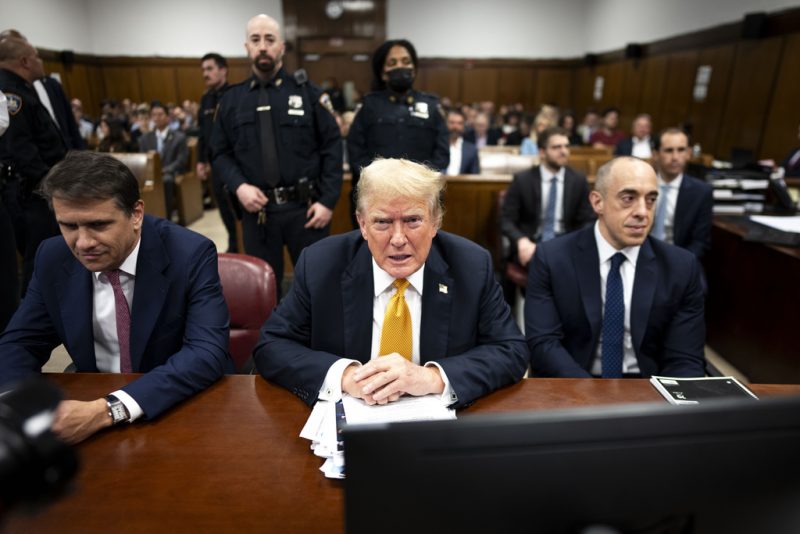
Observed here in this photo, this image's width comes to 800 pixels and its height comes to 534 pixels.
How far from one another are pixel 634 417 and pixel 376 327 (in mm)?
1055

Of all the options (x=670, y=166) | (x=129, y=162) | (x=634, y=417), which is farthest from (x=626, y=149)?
(x=634, y=417)

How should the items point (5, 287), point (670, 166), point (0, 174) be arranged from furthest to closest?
1. point (670, 166)
2. point (0, 174)
3. point (5, 287)

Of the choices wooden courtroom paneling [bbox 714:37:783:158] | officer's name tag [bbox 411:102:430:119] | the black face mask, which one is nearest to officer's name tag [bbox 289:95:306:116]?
the black face mask

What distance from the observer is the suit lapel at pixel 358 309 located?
5.04 feet

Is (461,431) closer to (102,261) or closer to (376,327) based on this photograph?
(376,327)

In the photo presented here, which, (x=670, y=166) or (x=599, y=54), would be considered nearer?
(x=670, y=166)

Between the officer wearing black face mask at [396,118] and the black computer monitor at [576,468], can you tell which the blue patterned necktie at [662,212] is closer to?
the officer wearing black face mask at [396,118]

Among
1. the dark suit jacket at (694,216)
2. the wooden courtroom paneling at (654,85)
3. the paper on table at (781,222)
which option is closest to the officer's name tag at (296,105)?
the dark suit jacket at (694,216)

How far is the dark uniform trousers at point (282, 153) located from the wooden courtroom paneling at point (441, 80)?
10831mm

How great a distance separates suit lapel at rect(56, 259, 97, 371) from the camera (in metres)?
1.53

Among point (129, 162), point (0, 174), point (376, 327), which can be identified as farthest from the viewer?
point (129, 162)

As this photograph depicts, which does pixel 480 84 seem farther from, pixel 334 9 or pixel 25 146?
pixel 25 146

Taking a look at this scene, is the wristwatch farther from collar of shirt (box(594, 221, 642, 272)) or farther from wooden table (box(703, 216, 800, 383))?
wooden table (box(703, 216, 800, 383))

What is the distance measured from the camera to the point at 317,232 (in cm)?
314
